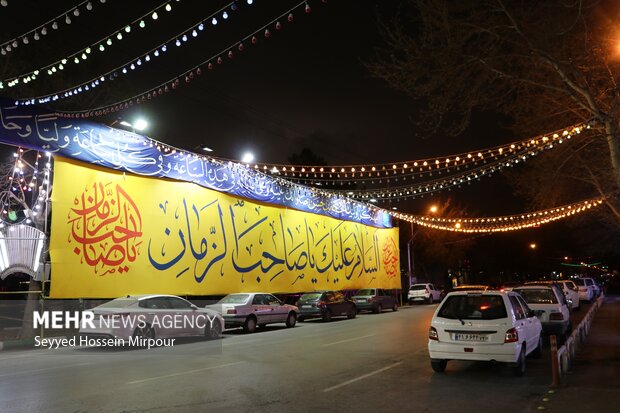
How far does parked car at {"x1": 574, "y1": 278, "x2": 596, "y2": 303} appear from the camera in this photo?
1427 inches

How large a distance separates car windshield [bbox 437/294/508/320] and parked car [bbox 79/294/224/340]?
8953 mm

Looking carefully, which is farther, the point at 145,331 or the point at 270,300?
the point at 270,300

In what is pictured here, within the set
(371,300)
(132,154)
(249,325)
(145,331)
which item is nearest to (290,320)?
(249,325)

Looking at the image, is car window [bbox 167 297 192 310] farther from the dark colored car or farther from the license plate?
the license plate

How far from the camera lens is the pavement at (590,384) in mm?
7445

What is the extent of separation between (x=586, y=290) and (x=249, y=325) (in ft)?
90.1

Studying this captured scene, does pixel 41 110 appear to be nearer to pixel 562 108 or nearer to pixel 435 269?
pixel 562 108

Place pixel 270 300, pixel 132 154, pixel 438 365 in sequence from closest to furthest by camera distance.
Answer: pixel 438 365
pixel 132 154
pixel 270 300

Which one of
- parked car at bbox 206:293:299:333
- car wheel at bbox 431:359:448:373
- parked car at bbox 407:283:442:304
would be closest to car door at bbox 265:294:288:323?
parked car at bbox 206:293:299:333

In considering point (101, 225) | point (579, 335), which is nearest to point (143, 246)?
point (101, 225)

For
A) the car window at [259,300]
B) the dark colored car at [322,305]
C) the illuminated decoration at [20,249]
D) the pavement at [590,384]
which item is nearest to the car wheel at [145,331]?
Result: the illuminated decoration at [20,249]

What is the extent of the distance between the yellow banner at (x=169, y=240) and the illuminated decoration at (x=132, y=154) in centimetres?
41

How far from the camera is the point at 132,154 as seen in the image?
63.9 ft

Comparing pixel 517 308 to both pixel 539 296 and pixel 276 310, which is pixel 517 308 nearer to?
pixel 539 296
